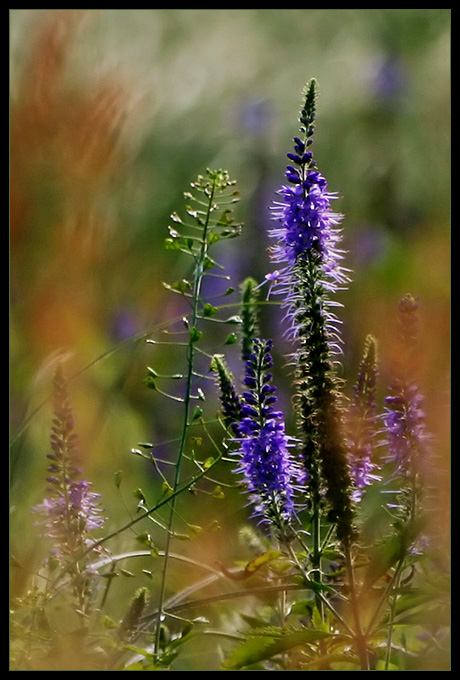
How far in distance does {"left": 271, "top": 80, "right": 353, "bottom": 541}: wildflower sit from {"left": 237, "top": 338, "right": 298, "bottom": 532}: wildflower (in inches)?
0.8

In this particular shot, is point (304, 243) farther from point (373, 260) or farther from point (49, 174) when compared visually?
point (373, 260)

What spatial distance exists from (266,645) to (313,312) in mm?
251

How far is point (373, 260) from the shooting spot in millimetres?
1981

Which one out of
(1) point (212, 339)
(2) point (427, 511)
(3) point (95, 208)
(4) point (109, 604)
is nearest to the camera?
(2) point (427, 511)

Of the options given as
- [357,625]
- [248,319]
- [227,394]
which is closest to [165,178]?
[248,319]

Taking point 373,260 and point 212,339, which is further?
point 212,339

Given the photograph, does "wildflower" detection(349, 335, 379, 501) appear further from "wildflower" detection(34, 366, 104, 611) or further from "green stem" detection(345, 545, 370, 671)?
"wildflower" detection(34, 366, 104, 611)

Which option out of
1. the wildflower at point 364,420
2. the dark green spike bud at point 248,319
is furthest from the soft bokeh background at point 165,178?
the dark green spike bud at point 248,319

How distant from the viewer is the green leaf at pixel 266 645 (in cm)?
76

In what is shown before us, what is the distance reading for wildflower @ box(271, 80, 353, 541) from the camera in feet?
2.53

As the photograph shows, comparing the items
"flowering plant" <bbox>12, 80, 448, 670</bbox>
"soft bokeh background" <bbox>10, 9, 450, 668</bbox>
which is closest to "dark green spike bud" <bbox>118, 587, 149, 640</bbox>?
"flowering plant" <bbox>12, 80, 448, 670</bbox>

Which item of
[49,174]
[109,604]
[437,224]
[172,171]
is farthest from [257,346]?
[172,171]
